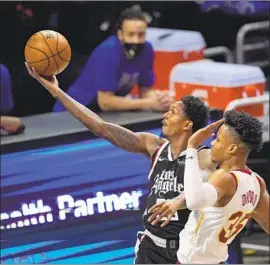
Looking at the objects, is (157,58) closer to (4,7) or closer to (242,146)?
(4,7)

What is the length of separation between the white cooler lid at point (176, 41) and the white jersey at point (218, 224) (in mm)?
4234

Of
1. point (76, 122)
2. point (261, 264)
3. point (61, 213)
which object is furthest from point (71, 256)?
point (261, 264)

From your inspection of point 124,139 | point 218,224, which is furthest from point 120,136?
point 218,224

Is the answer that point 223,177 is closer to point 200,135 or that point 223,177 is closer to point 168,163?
point 200,135

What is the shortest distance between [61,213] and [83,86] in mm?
1371

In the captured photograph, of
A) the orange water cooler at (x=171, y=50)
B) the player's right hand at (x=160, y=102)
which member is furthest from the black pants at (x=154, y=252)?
the orange water cooler at (x=171, y=50)

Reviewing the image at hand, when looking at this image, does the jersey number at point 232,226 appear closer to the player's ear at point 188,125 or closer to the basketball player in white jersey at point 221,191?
the basketball player in white jersey at point 221,191

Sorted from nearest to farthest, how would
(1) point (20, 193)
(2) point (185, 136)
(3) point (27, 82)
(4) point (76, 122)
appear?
(2) point (185, 136)
(1) point (20, 193)
(4) point (76, 122)
(3) point (27, 82)

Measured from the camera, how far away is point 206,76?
966 centimetres

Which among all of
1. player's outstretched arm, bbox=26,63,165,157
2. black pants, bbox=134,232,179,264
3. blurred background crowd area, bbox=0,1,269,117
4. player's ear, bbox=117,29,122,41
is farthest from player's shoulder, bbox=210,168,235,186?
blurred background crowd area, bbox=0,1,269,117

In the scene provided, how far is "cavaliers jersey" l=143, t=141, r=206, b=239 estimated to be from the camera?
6.96m

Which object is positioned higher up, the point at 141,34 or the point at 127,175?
the point at 141,34

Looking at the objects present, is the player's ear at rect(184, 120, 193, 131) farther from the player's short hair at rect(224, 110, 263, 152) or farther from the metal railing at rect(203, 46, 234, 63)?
the metal railing at rect(203, 46, 234, 63)

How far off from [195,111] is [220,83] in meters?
2.52
